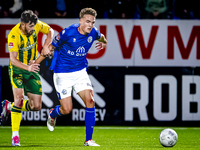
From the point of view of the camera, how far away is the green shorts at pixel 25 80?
20.1 feet

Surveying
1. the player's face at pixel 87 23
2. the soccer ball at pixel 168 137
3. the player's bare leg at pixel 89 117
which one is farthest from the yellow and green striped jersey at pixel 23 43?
the soccer ball at pixel 168 137

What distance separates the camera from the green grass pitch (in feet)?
19.1

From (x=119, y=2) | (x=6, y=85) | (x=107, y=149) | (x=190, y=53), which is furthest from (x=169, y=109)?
(x=107, y=149)

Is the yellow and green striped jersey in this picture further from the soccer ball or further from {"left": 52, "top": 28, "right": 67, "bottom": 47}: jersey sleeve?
the soccer ball

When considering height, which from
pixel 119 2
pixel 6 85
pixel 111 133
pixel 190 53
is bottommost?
pixel 111 133

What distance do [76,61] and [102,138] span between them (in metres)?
1.70

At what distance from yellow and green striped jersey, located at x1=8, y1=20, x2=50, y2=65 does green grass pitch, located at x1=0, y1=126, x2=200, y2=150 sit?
122cm

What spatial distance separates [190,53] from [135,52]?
1.12m

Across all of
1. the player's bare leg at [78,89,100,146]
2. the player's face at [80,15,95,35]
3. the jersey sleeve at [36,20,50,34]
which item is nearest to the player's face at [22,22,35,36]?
the jersey sleeve at [36,20,50,34]

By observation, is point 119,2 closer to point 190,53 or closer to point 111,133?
point 190,53

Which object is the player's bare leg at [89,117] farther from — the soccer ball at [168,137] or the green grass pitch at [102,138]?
the soccer ball at [168,137]

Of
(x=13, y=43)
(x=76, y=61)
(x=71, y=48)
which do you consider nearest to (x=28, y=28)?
(x=13, y=43)

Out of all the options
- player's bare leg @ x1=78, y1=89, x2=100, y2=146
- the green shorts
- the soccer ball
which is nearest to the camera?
the soccer ball

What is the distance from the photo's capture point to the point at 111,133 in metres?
8.03
